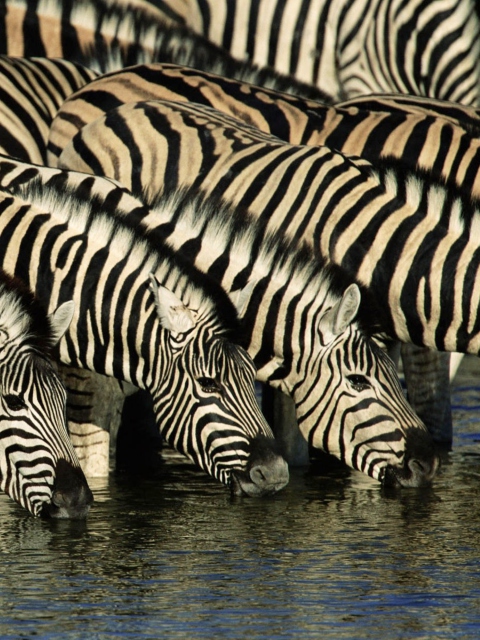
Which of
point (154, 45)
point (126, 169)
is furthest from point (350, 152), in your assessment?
point (154, 45)

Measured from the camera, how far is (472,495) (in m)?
9.95

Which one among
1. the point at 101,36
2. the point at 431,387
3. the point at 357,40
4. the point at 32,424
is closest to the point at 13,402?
the point at 32,424

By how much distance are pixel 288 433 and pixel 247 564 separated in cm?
343

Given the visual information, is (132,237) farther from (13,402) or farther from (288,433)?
(288,433)

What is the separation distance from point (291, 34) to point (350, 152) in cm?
272

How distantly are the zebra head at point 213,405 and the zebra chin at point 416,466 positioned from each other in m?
0.89

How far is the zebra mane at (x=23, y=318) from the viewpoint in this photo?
895 cm

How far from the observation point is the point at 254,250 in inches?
417

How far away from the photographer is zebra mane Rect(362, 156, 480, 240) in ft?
35.4

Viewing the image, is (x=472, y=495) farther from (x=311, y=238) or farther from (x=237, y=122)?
(x=237, y=122)

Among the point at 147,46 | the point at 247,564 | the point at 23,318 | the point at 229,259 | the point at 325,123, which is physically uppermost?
the point at 147,46

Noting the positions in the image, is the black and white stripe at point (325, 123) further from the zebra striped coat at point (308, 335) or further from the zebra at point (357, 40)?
the zebra at point (357, 40)

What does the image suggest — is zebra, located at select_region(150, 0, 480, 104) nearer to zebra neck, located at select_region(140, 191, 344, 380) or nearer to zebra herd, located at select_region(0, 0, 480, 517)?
zebra herd, located at select_region(0, 0, 480, 517)

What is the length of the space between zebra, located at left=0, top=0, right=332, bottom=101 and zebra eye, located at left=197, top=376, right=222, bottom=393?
15.9 feet
